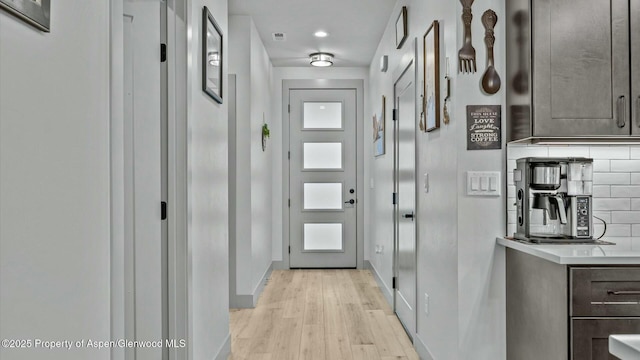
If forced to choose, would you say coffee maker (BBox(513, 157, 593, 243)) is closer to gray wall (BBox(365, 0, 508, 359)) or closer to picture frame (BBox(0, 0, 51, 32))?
gray wall (BBox(365, 0, 508, 359))

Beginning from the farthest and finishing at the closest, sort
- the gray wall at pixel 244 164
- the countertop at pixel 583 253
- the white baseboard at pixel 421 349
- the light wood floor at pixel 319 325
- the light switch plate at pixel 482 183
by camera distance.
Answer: the gray wall at pixel 244 164 < the light wood floor at pixel 319 325 < the white baseboard at pixel 421 349 < the light switch plate at pixel 482 183 < the countertop at pixel 583 253

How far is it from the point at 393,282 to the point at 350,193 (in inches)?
85.3

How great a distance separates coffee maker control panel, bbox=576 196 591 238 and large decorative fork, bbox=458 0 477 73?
783 millimetres

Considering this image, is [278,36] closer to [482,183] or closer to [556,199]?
[482,183]

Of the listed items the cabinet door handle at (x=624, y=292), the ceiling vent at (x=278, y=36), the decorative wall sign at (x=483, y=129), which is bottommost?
the cabinet door handle at (x=624, y=292)

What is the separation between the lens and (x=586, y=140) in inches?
84.7

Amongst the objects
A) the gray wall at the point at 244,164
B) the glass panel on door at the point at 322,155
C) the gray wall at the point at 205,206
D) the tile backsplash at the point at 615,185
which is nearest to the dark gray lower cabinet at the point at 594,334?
the tile backsplash at the point at 615,185

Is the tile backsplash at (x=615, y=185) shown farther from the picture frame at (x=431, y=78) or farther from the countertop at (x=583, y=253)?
the picture frame at (x=431, y=78)

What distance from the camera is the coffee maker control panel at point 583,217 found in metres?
2.04

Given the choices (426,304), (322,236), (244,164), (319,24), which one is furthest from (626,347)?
(322,236)

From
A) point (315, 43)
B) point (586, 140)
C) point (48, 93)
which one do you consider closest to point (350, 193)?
point (315, 43)

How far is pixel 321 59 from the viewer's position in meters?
5.46

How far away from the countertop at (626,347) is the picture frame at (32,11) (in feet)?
4.30

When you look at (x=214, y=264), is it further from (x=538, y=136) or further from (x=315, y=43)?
(x=315, y=43)
